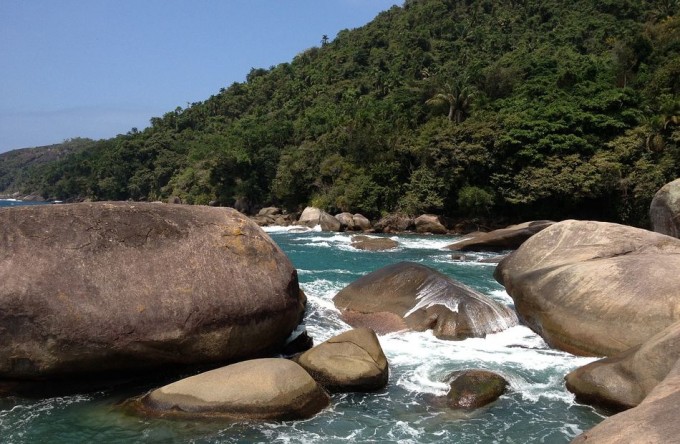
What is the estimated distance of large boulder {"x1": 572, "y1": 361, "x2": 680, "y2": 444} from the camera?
5.21 metres

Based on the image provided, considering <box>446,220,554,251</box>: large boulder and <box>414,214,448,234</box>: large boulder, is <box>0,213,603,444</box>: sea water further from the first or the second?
<box>414,214,448,234</box>: large boulder

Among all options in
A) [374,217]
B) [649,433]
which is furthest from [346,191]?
[649,433]

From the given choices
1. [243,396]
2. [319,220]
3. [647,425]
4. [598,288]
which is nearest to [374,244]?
[319,220]

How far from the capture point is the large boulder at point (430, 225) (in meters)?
39.9

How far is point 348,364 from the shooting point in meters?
10.2

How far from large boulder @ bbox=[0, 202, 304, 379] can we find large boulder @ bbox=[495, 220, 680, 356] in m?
6.10

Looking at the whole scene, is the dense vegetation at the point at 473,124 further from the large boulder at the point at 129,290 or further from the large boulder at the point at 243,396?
the large boulder at the point at 243,396

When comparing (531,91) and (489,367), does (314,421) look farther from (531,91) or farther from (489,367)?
(531,91)

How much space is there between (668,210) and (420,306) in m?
12.5

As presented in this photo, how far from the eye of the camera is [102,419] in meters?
8.83

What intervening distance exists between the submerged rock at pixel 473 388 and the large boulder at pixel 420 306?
2676 millimetres

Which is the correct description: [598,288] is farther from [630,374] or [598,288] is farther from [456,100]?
[456,100]

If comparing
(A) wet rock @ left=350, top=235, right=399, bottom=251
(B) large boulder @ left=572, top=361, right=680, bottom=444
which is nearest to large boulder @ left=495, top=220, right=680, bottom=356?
(B) large boulder @ left=572, top=361, right=680, bottom=444

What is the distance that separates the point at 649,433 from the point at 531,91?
4719 cm
